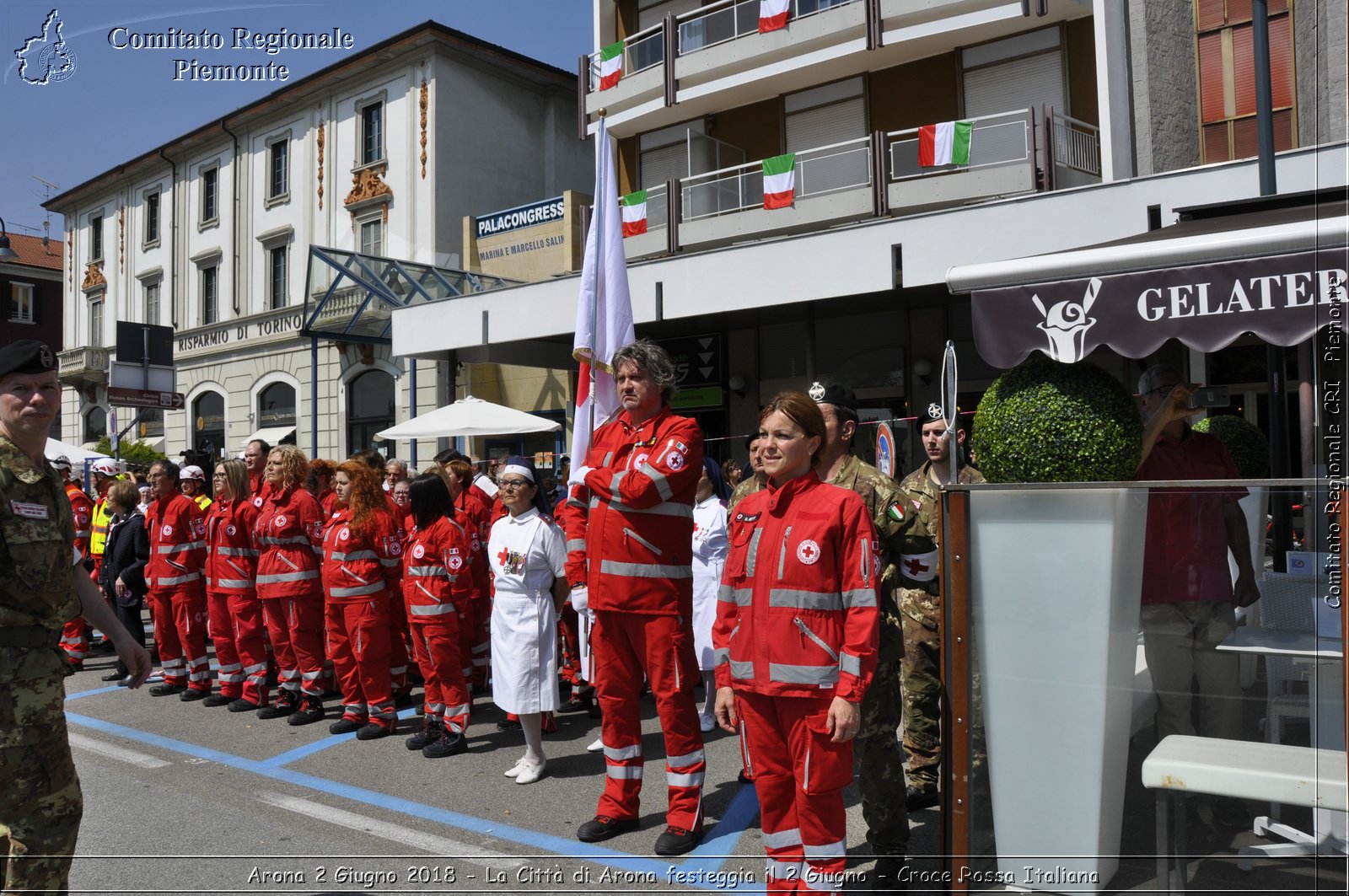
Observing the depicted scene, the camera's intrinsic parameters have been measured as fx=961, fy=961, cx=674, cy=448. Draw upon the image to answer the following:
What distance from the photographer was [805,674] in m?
3.37

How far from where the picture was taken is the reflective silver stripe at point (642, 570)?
15.3 feet

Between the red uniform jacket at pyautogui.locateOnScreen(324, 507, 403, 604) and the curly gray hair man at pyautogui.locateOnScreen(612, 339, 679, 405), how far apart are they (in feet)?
8.92

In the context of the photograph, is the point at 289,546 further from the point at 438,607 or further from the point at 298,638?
the point at 438,607

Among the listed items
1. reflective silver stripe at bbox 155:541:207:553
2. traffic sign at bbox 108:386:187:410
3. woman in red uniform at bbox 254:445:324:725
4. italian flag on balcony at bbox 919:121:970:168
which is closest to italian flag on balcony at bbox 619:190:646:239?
italian flag on balcony at bbox 919:121:970:168

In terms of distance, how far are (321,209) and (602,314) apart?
24.6 metres

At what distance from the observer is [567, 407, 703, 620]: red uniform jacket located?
460cm

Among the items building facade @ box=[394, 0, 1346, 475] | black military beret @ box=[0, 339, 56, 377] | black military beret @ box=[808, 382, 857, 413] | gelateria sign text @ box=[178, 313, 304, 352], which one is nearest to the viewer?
black military beret @ box=[0, 339, 56, 377]

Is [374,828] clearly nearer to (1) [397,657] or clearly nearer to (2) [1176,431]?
(1) [397,657]

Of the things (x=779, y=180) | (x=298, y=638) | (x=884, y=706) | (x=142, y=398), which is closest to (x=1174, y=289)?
(x=884, y=706)

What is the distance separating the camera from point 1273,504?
3.16 meters

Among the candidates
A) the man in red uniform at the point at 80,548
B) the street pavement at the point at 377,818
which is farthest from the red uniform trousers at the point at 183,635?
the man in red uniform at the point at 80,548

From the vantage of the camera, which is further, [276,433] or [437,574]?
[276,433]

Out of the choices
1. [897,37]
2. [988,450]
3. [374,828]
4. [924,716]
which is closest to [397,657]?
[374,828]

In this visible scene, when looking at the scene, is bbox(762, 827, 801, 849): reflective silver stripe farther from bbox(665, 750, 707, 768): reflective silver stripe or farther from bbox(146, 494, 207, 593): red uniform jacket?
bbox(146, 494, 207, 593): red uniform jacket
